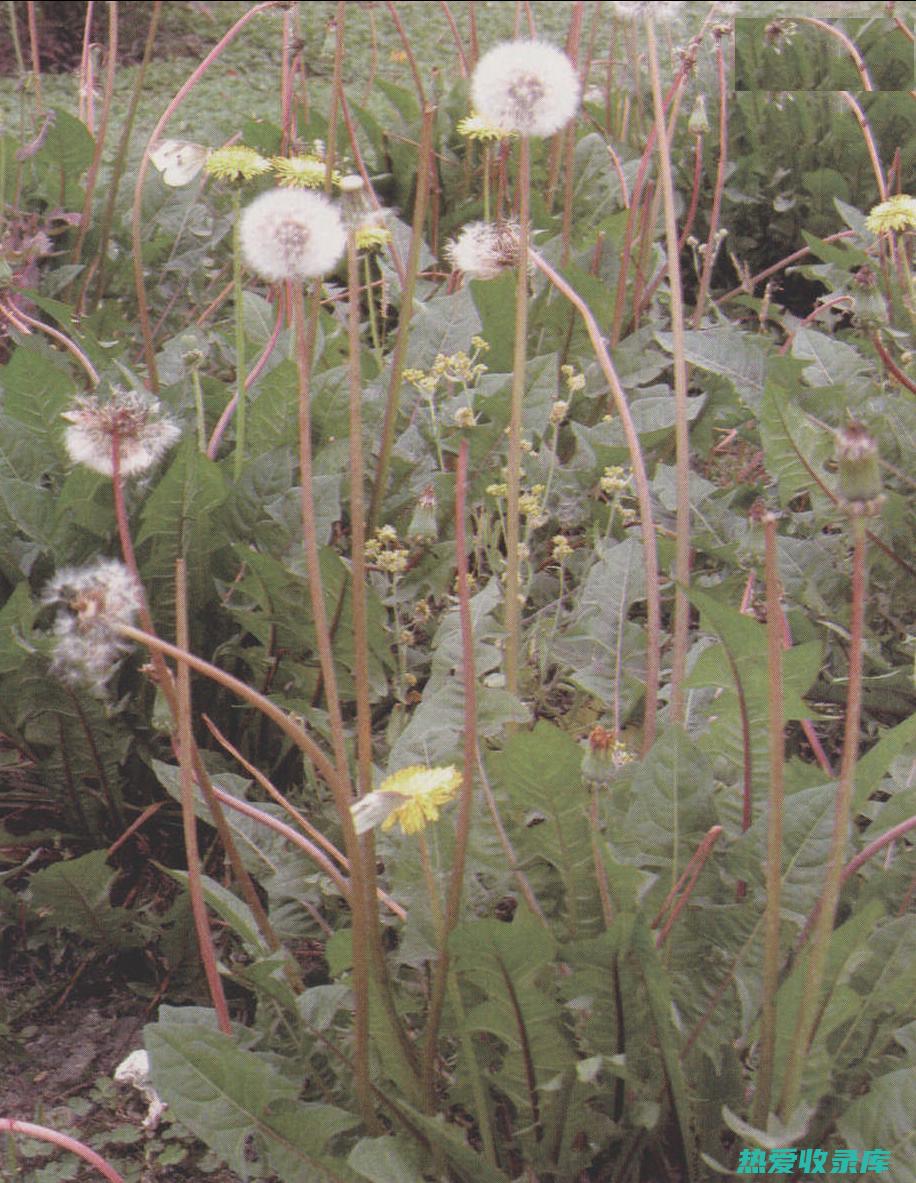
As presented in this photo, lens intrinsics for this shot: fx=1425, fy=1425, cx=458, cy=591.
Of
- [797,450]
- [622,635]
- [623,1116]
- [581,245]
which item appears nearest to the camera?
[623,1116]

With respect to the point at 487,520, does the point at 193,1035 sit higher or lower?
lower

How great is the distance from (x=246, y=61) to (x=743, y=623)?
6.04 meters

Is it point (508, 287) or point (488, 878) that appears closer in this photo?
point (488, 878)

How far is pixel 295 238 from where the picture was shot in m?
1.11

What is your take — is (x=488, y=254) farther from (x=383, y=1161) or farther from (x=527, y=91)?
(x=383, y=1161)

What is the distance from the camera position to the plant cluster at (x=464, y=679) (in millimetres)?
1129

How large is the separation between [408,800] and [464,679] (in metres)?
0.19

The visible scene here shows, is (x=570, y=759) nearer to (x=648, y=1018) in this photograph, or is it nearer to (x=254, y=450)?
(x=648, y=1018)

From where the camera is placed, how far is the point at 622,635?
1.68m

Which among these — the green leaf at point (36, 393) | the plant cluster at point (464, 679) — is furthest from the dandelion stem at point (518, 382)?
the green leaf at point (36, 393)

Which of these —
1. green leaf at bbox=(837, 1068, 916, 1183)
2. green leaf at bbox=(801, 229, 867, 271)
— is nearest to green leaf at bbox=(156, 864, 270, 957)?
green leaf at bbox=(837, 1068, 916, 1183)

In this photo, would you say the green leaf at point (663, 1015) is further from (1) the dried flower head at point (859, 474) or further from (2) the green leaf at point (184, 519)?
(2) the green leaf at point (184, 519)

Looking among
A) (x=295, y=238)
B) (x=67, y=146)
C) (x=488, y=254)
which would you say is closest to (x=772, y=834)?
(x=295, y=238)

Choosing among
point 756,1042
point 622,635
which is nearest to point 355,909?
point 756,1042
